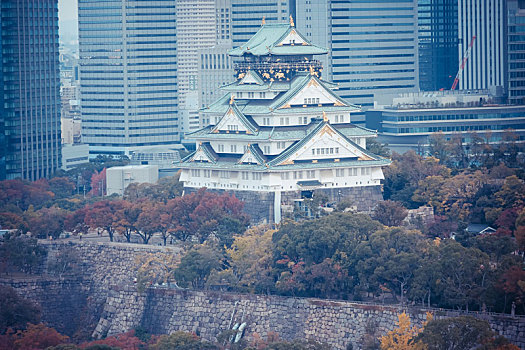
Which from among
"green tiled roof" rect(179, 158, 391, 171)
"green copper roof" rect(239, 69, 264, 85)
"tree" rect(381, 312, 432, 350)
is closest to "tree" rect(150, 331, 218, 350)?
"tree" rect(381, 312, 432, 350)

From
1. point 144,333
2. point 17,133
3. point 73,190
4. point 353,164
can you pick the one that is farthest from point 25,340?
point 17,133

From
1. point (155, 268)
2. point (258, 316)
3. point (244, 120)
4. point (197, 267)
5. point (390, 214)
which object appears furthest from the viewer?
point (244, 120)

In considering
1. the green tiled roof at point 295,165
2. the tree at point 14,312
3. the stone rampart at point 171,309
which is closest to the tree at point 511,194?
the green tiled roof at point 295,165

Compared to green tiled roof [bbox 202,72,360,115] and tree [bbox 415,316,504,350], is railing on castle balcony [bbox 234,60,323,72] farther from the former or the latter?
tree [bbox 415,316,504,350]

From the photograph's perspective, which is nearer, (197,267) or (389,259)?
(389,259)

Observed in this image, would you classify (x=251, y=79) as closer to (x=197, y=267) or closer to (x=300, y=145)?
(x=300, y=145)

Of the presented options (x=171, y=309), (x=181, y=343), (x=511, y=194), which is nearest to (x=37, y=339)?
(x=181, y=343)

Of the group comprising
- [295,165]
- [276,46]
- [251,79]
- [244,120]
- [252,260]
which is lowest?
[252,260]

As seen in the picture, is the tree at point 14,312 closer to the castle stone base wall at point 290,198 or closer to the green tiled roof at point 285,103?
the castle stone base wall at point 290,198
